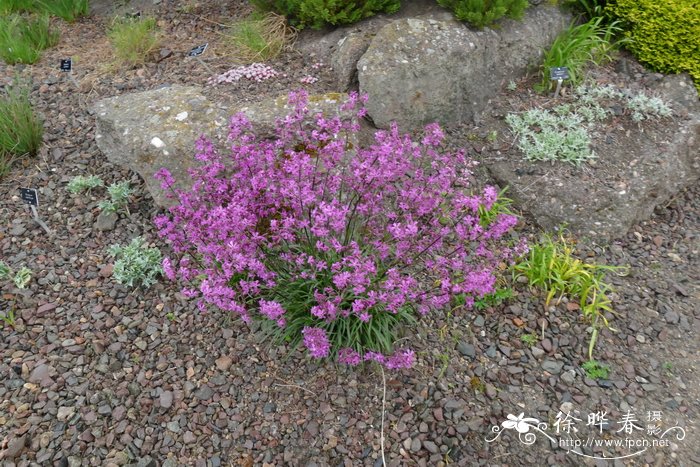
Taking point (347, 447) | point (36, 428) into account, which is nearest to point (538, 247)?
point (347, 447)

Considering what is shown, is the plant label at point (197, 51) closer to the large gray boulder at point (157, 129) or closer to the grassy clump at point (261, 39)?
the grassy clump at point (261, 39)

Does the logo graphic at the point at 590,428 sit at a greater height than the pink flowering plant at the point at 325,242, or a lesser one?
lesser

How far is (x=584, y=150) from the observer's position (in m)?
4.34

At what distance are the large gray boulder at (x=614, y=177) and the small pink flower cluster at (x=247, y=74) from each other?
6.64 ft

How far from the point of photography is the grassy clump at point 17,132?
4.33 meters

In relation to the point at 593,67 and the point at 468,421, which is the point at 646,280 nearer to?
the point at 468,421

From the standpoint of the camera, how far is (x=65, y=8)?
19.7ft

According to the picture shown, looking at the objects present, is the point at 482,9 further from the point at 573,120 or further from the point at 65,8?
the point at 65,8

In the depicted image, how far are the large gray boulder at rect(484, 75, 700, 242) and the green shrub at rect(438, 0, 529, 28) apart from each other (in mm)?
1191

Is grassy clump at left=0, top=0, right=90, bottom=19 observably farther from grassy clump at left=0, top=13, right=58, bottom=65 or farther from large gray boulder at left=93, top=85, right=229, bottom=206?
large gray boulder at left=93, top=85, right=229, bottom=206

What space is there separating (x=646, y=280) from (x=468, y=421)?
6.26 ft

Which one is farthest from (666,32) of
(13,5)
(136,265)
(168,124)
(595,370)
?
(13,5)

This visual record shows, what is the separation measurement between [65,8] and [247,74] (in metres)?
2.99

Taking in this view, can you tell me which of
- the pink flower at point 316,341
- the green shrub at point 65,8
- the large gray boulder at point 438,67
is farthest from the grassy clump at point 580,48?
the green shrub at point 65,8
